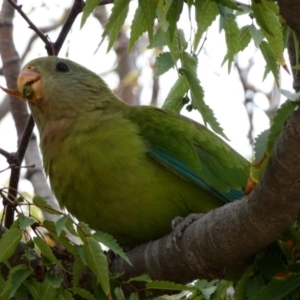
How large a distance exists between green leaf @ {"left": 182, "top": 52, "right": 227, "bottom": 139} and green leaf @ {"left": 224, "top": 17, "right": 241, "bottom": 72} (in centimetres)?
21

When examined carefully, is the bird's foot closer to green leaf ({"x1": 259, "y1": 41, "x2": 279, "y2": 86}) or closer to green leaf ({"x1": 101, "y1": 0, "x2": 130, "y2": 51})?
green leaf ({"x1": 259, "y1": 41, "x2": 279, "y2": 86})

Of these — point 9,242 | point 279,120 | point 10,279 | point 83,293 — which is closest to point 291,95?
point 279,120

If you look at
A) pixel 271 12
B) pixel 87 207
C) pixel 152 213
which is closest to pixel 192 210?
pixel 152 213

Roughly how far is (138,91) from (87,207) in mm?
5775

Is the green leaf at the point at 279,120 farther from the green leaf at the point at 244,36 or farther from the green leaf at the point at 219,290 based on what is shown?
the green leaf at the point at 244,36

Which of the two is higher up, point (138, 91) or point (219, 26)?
point (138, 91)

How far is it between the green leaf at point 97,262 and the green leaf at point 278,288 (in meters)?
0.57

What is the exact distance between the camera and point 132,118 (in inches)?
161

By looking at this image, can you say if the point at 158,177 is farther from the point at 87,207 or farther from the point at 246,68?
the point at 246,68

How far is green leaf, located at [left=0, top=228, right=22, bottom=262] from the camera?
8.96 feet

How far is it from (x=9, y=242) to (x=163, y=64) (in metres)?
1.37

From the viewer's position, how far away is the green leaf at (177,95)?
11.9 feet

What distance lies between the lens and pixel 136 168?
3.76 metres

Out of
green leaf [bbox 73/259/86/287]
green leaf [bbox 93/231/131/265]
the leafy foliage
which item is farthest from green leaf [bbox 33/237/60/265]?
green leaf [bbox 93/231/131/265]
